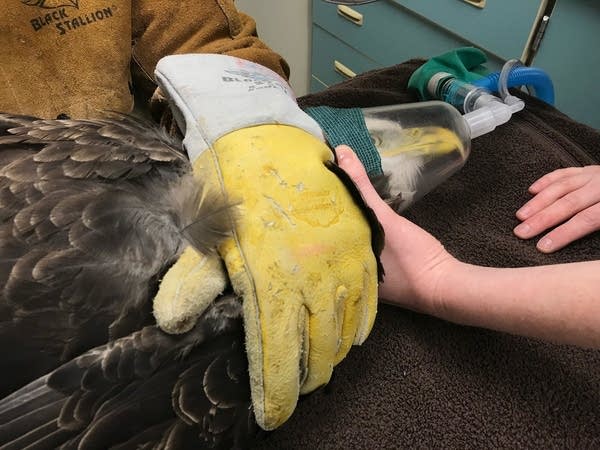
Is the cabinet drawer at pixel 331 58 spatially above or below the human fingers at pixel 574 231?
below

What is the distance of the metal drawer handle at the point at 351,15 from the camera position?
1572 mm

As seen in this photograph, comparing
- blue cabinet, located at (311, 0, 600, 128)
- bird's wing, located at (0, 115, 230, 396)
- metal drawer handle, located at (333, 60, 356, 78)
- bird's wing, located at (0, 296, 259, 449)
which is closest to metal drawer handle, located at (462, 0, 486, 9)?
blue cabinet, located at (311, 0, 600, 128)

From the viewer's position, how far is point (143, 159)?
514 millimetres

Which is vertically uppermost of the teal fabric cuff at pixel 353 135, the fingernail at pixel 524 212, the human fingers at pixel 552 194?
the teal fabric cuff at pixel 353 135

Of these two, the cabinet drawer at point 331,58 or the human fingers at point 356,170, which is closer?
the human fingers at point 356,170

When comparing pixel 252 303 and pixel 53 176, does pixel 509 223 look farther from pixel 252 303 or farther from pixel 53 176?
pixel 53 176

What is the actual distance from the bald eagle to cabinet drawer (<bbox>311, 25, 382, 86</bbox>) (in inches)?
51.2

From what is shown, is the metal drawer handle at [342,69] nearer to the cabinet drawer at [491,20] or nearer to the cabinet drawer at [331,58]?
the cabinet drawer at [331,58]

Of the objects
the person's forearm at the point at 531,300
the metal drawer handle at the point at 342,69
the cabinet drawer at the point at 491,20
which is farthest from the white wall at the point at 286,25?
Answer: the person's forearm at the point at 531,300

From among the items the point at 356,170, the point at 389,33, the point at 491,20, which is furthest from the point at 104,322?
the point at 389,33

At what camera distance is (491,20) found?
1.21m

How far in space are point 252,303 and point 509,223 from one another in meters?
0.50

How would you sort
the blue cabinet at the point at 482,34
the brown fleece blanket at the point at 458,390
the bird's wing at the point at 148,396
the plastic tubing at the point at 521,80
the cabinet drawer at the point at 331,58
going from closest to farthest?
1. the bird's wing at the point at 148,396
2. the brown fleece blanket at the point at 458,390
3. the plastic tubing at the point at 521,80
4. the blue cabinet at the point at 482,34
5. the cabinet drawer at the point at 331,58

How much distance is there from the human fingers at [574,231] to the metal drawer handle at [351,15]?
1.09 metres
